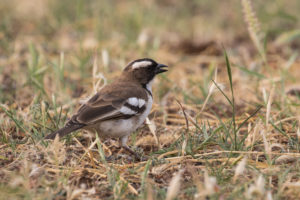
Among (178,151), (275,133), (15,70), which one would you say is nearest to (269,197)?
(178,151)

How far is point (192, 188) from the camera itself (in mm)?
3695

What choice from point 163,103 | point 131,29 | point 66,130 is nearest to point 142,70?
point 163,103

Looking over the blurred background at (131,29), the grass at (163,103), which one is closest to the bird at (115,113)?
the grass at (163,103)

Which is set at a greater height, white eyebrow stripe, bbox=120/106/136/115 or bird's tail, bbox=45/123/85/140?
white eyebrow stripe, bbox=120/106/136/115

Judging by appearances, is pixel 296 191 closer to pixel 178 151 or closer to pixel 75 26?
pixel 178 151

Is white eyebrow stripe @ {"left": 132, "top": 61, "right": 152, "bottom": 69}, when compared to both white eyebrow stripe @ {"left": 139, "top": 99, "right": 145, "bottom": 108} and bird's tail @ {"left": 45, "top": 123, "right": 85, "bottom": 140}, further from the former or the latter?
bird's tail @ {"left": 45, "top": 123, "right": 85, "bottom": 140}

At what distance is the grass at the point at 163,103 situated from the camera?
3812 millimetres

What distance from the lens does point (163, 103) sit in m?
6.35

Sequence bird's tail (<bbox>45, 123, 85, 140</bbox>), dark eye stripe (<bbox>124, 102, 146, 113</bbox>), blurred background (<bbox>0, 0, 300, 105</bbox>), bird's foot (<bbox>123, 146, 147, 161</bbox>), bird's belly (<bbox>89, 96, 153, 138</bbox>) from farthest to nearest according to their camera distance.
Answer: blurred background (<bbox>0, 0, 300, 105</bbox>), dark eye stripe (<bbox>124, 102, 146, 113</bbox>), bird's belly (<bbox>89, 96, 153, 138</bbox>), bird's foot (<bbox>123, 146, 147, 161</bbox>), bird's tail (<bbox>45, 123, 85, 140</bbox>)

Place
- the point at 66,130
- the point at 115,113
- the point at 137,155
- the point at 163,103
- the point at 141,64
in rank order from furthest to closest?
the point at 163,103
the point at 141,64
the point at 115,113
the point at 137,155
the point at 66,130

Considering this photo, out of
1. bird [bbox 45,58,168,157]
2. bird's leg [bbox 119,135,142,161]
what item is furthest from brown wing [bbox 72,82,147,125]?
bird's leg [bbox 119,135,142,161]

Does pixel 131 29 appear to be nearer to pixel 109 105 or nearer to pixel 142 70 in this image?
pixel 142 70

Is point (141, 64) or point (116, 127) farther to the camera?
point (141, 64)

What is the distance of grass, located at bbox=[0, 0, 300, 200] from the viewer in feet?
12.5
